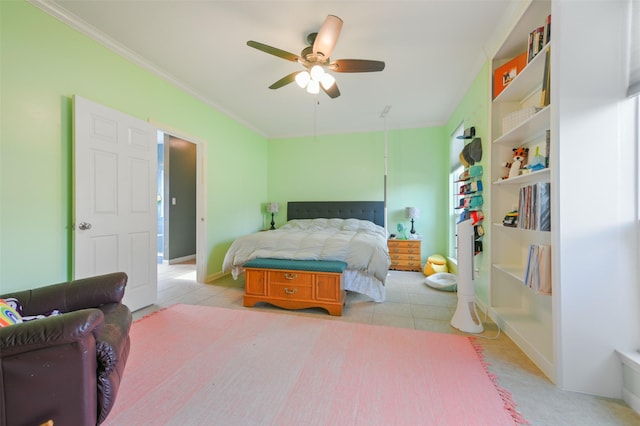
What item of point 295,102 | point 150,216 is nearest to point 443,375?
point 150,216

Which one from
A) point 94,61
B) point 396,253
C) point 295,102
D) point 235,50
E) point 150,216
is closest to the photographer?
point 94,61

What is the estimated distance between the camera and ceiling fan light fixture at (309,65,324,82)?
2.09 m

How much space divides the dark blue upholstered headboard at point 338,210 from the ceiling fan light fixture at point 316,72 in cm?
295

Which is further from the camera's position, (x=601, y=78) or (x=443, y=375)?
(x=443, y=375)

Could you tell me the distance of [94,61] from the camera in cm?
223

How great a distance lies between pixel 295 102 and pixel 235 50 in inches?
51.4

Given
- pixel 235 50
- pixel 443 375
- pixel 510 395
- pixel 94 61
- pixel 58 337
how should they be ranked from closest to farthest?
pixel 58 337, pixel 510 395, pixel 443 375, pixel 94 61, pixel 235 50

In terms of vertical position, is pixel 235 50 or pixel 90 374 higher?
pixel 235 50

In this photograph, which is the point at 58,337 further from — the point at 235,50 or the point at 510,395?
the point at 235,50

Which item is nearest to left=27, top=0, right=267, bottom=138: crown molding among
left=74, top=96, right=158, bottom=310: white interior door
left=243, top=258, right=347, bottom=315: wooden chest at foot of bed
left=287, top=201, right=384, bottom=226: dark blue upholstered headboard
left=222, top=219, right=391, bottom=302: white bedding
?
left=74, top=96, right=158, bottom=310: white interior door

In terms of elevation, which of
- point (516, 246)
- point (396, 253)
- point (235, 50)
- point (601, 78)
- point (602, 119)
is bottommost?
point (396, 253)

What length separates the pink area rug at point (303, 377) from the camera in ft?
4.03

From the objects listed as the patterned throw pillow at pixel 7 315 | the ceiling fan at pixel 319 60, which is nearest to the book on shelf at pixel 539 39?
the ceiling fan at pixel 319 60

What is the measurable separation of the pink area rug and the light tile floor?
134 mm
